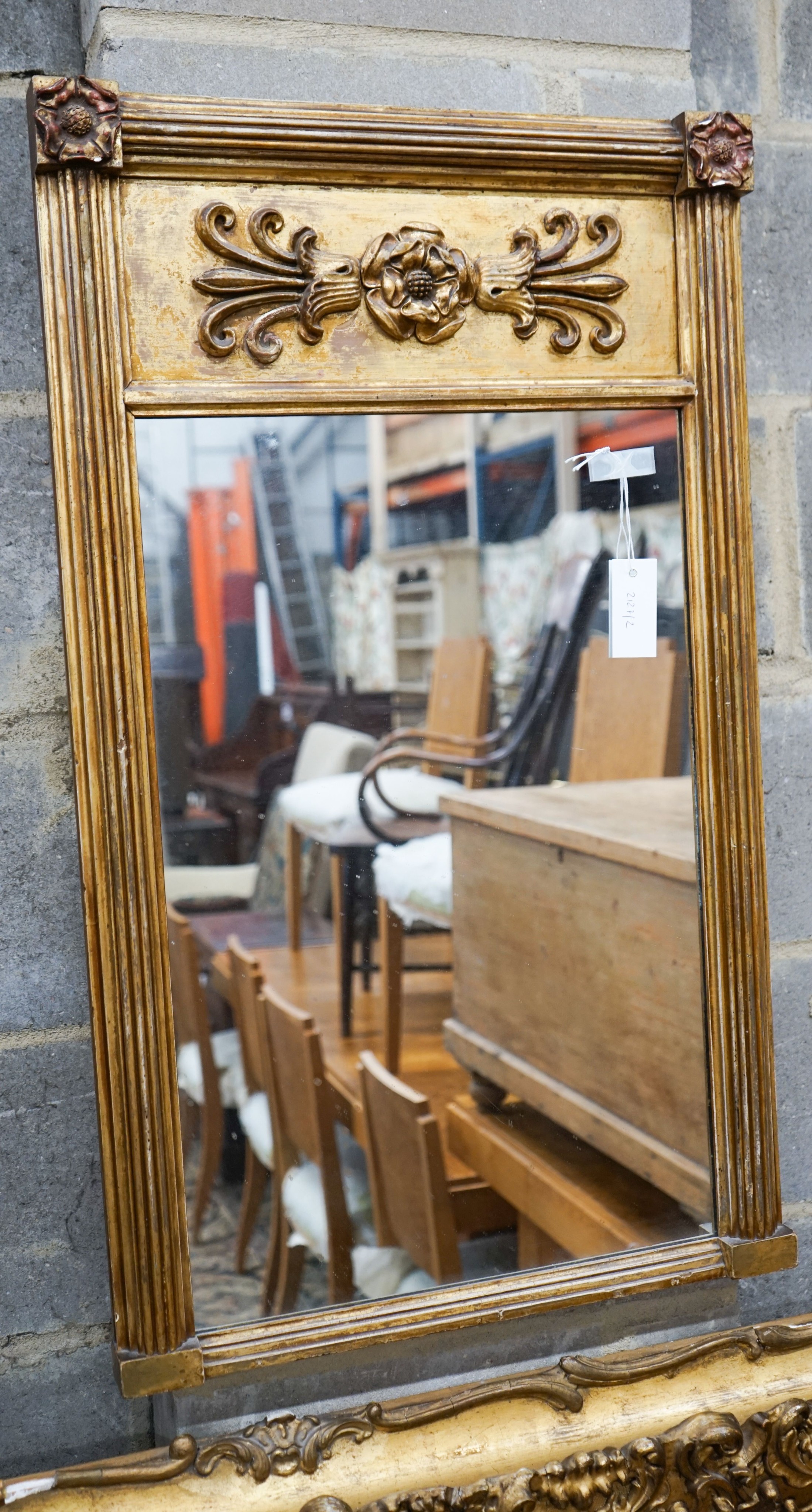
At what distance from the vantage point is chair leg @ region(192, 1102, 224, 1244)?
93 cm

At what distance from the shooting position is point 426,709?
1.05 meters

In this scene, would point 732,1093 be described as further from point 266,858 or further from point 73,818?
point 73,818

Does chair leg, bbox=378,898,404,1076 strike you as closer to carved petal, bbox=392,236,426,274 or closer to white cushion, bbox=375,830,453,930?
white cushion, bbox=375,830,453,930

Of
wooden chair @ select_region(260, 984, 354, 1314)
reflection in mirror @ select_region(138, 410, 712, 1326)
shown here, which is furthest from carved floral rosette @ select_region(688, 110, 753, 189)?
wooden chair @ select_region(260, 984, 354, 1314)

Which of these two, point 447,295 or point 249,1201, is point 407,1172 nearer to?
point 249,1201

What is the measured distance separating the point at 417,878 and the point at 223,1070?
0.22 m

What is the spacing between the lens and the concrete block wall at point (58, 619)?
0.89m

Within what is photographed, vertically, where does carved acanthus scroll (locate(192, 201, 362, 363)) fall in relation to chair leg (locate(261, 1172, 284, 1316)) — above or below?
above

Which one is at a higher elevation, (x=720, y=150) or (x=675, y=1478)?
(x=720, y=150)

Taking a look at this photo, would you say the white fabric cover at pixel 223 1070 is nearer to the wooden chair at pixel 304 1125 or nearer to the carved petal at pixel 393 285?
the wooden chair at pixel 304 1125

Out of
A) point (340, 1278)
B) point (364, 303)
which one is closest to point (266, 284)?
point (364, 303)

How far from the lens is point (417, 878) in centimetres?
106

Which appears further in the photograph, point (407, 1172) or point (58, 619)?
point (407, 1172)

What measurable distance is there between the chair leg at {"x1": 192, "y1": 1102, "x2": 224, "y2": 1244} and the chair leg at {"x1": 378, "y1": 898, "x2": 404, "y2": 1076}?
0.55 ft
